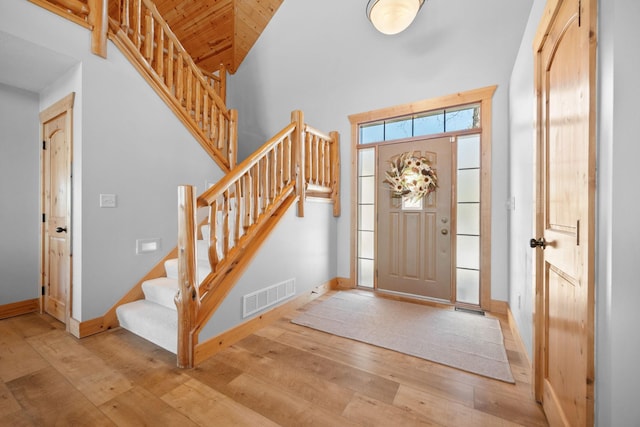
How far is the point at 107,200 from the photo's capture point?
8.16 ft

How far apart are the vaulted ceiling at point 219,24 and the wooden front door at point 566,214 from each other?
4.46 m

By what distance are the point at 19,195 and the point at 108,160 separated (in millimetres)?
1314

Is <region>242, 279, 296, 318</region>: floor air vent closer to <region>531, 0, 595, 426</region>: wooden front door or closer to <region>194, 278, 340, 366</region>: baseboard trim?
<region>194, 278, 340, 366</region>: baseboard trim

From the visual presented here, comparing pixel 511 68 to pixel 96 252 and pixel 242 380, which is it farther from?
pixel 96 252

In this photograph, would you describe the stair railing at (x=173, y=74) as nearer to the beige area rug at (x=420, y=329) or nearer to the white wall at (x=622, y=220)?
the beige area rug at (x=420, y=329)

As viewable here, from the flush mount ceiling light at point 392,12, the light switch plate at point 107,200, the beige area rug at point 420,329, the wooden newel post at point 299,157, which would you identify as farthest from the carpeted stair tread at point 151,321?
the flush mount ceiling light at point 392,12

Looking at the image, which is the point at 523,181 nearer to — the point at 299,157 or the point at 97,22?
the point at 299,157

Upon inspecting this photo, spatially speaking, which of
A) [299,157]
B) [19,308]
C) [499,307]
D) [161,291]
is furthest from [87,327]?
[499,307]

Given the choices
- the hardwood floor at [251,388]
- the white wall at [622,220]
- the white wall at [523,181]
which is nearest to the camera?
the white wall at [622,220]

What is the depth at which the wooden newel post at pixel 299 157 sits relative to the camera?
3.04 metres

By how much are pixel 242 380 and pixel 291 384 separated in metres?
→ 0.33

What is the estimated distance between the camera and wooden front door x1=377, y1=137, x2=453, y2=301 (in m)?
3.20

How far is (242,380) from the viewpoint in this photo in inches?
68.5

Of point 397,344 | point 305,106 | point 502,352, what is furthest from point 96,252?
point 502,352
